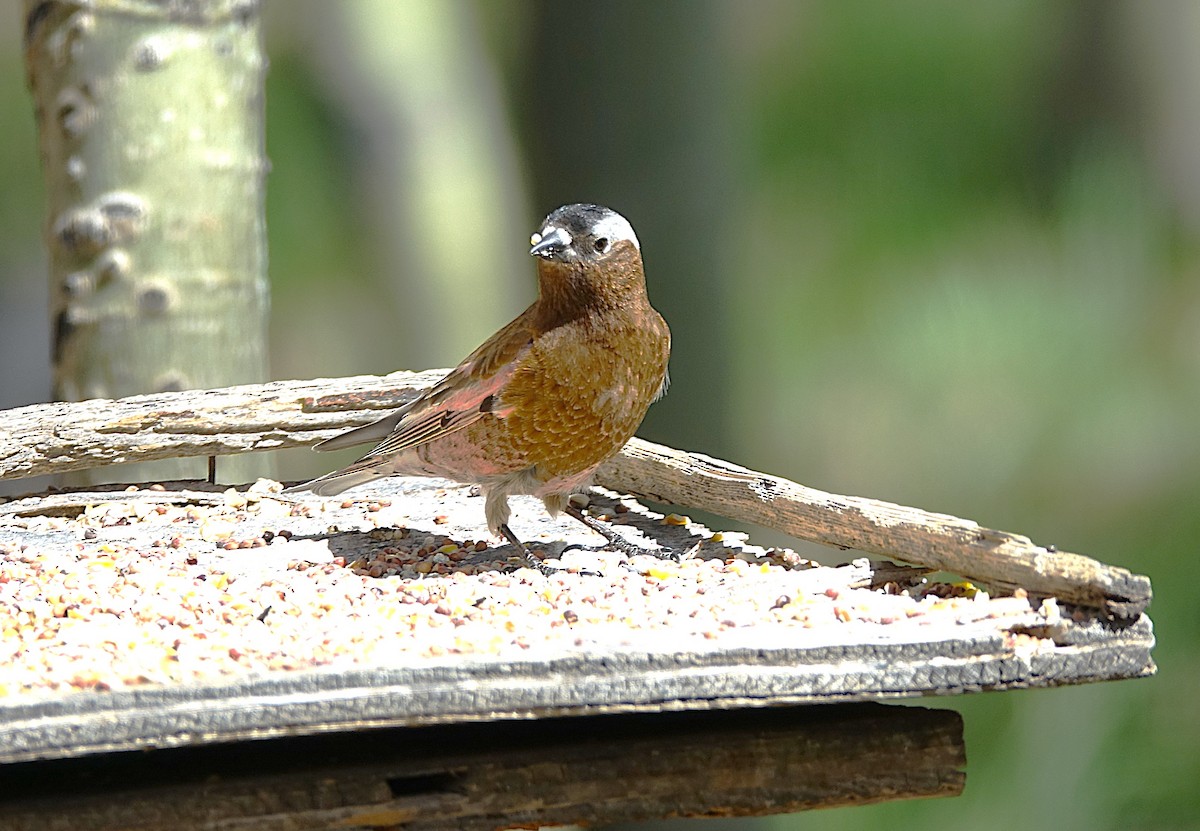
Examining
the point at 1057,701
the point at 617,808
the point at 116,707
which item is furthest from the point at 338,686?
the point at 1057,701

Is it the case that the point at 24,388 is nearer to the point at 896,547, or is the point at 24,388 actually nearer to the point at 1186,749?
the point at 1186,749

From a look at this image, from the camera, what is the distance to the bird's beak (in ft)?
6.77

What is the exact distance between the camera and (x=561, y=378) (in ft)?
6.98

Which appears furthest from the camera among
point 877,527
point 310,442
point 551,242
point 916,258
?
point 916,258

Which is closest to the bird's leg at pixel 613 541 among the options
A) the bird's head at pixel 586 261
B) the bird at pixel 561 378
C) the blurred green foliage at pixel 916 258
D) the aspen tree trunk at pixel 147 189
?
the bird at pixel 561 378

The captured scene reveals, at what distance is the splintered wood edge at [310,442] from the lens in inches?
81.8

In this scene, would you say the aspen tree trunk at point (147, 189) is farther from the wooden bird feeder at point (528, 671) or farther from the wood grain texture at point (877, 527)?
the wood grain texture at point (877, 527)

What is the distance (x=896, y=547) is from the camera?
1.93m

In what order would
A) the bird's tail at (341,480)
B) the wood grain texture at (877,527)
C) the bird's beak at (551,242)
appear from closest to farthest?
1. the wood grain texture at (877,527)
2. the bird's beak at (551,242)
3. the bird's tail at (341,480)

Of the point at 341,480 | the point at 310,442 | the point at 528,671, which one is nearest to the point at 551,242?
the point at 341,480

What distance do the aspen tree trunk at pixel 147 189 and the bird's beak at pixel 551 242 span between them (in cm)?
108

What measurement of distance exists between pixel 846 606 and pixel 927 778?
209 mm

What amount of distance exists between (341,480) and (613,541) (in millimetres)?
467

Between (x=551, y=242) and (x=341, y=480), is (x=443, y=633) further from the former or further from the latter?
(x=341, y=480)
